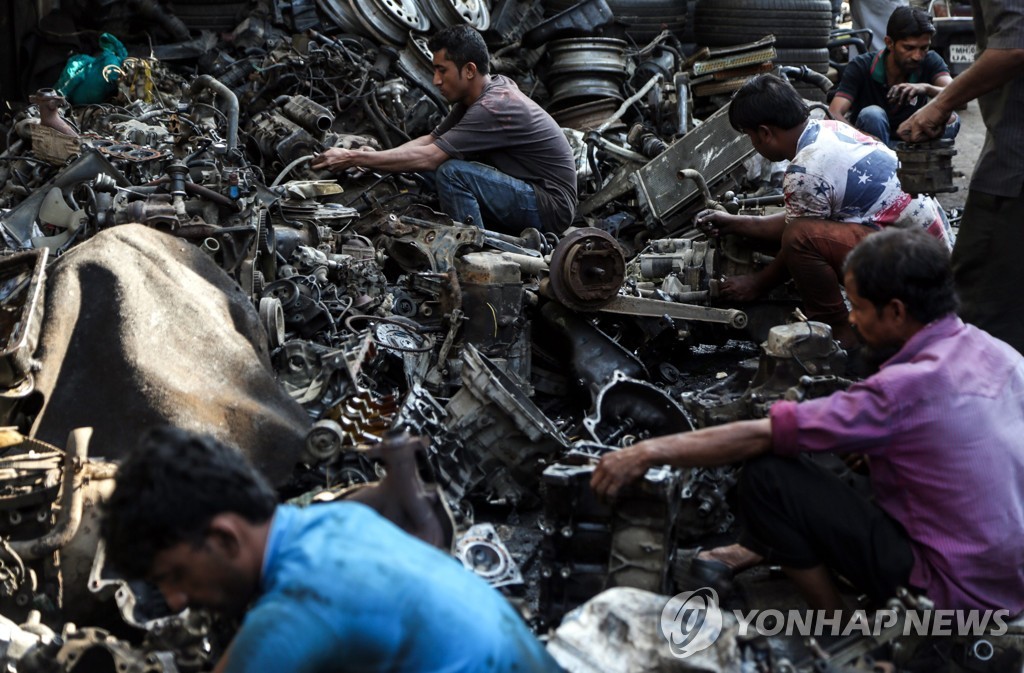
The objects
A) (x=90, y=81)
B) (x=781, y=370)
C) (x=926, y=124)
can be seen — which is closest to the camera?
(x=781, y=370)

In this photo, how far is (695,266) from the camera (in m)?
5.95

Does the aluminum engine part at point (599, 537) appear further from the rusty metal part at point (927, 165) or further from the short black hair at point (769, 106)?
the short black hair at point (769, 106)

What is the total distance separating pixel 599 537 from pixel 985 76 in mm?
2479

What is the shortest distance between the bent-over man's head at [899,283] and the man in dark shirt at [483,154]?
378 cm

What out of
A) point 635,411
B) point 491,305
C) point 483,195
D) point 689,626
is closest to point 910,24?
point 483,195

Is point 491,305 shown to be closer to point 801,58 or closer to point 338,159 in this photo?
point 338,159

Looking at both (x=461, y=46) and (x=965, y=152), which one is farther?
(x=965, y=152)

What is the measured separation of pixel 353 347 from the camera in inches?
186

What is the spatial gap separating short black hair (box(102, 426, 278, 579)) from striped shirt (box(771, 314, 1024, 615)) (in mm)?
1612

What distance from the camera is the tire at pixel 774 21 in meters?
9.94

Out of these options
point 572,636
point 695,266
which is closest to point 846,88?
point 695,266

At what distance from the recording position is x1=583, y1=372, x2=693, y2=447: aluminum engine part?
4.09 metres

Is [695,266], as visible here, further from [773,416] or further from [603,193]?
[773,416]

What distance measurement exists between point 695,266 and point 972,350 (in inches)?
119
